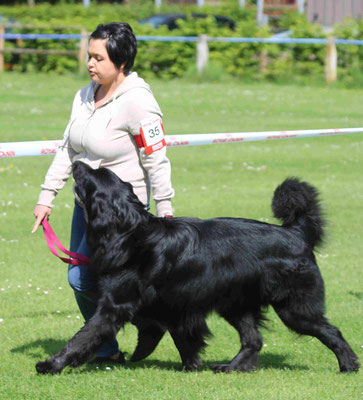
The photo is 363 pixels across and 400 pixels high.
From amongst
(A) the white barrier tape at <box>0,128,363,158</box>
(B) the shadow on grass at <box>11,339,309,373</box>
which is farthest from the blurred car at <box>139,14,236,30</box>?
(B) the shadow on grass at <box>11,339,309,373</box>

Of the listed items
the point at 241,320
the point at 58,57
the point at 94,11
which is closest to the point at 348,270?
the point at 241,320

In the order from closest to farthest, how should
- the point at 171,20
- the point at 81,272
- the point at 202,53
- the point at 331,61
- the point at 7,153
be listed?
1. the point at 81,272
2. the point at 7,153
3. the point at 331,61
4. the point at 202,53
5. the point at 171,20

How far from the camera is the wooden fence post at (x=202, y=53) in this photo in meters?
22.8

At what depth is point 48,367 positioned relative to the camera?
4.47m

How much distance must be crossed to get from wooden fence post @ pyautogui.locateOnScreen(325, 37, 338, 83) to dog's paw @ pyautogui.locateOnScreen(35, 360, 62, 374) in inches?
740

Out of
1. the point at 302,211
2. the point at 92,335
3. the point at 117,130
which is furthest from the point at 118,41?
the point at 92,335

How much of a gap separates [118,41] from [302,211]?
5.14 ft

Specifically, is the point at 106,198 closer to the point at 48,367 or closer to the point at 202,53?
the point at 48,367

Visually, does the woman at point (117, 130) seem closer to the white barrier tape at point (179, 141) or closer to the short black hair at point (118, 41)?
the short black hair at point (118, 41)

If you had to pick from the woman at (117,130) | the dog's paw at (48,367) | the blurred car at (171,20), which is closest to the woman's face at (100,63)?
the woman at (117,130)

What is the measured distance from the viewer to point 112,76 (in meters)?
4.59

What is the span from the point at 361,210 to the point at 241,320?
565 cm

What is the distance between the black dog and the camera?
14.3 ft

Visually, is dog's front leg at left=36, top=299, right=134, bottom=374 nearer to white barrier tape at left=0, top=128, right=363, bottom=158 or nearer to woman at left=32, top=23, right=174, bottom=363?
woman at left=32, top=23, right=174, bottom=363
